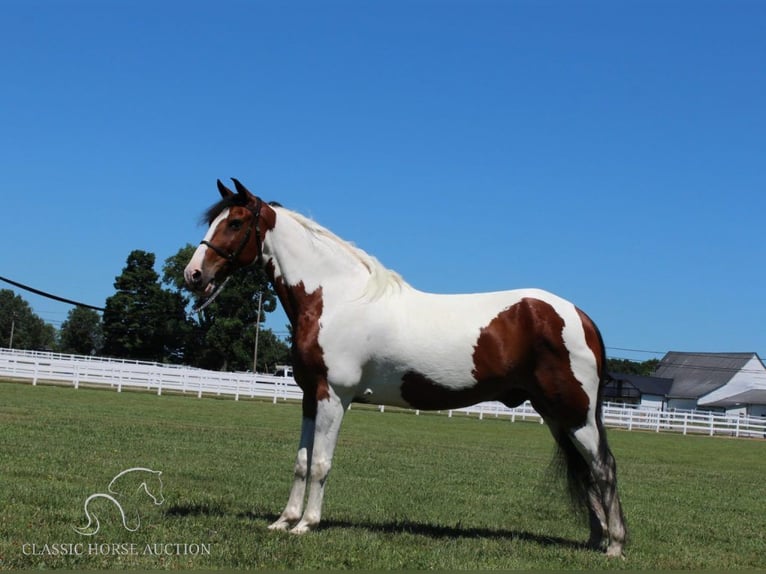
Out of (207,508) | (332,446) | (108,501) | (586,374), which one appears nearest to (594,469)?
(586,374)

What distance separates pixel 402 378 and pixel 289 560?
1.91 meters

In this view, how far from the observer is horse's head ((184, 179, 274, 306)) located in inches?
278

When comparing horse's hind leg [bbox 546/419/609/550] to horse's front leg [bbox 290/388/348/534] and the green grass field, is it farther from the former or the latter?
horse's front leg [bbox 290/388/348/534]

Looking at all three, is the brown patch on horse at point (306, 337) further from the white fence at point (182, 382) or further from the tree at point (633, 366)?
the tree at point (633, 366)

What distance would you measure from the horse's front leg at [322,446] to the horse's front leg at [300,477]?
25cm

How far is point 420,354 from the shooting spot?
6.80 meters

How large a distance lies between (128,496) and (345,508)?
220 cm

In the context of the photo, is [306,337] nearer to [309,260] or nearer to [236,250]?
[309,260]

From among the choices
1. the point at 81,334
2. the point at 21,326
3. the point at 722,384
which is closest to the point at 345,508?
the point at 722,384

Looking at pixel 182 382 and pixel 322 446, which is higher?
pixel 322 446

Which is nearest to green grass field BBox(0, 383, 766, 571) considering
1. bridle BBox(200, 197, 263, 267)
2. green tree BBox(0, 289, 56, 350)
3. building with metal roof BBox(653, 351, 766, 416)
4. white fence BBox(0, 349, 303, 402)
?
bridle BBox(200, 197, 263, 267)

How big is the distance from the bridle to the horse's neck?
8cm

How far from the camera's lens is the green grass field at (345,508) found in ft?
18.7

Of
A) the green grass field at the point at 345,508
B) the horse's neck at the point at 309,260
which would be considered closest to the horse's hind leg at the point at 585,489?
the green grass field at the point at 345,508
